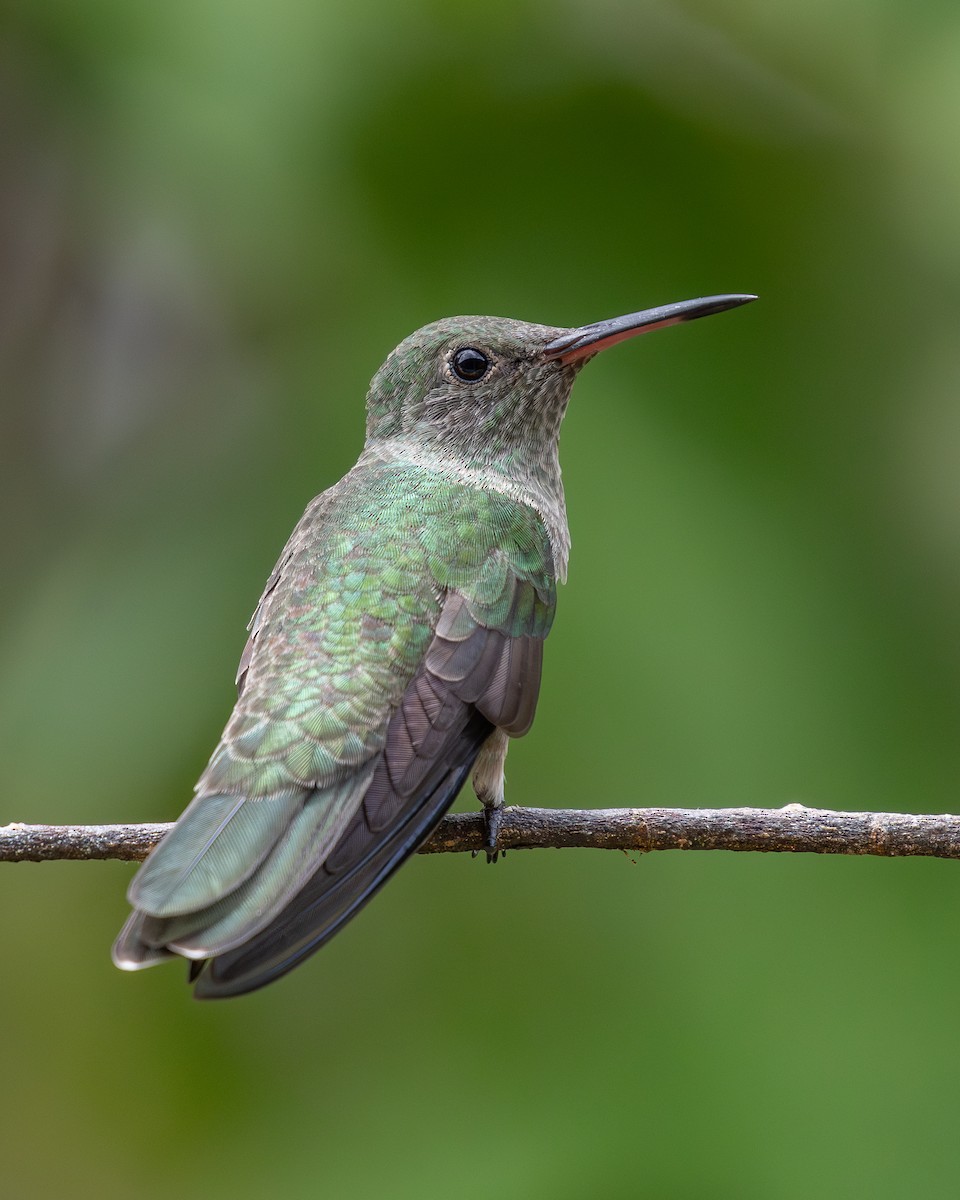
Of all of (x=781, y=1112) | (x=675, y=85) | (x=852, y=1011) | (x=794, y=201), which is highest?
(x=675, y=85)

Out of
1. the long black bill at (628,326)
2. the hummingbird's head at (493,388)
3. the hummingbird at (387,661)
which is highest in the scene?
the long black bill at (628,326)

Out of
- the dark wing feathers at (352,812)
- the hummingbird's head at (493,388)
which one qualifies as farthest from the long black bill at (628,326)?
the dark wing feathers at (352,812)

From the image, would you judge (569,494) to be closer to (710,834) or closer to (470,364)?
(470,364)

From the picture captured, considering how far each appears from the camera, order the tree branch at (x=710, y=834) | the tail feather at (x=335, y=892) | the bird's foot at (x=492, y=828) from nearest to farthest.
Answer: the tail feather at (x=335, y=892), the tree branch at (x=710, y=834), the bird's foot at (x=492, y=828)

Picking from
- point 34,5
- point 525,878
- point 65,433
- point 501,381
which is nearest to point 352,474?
point 501,381

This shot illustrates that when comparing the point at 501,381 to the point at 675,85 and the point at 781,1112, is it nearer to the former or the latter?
the point at 675,85

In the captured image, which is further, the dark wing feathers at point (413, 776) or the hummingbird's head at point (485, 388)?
the hummingbird's head at point (485, 388)

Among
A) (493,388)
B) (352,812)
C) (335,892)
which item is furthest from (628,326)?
(335,892)

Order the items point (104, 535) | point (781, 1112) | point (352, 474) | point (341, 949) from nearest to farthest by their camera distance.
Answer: point (352, 474) → point (781, 1112) → point (341, 949) → point (104, 535)

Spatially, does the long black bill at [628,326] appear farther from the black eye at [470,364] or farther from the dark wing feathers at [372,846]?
the dark wing feathers at [372,846]
